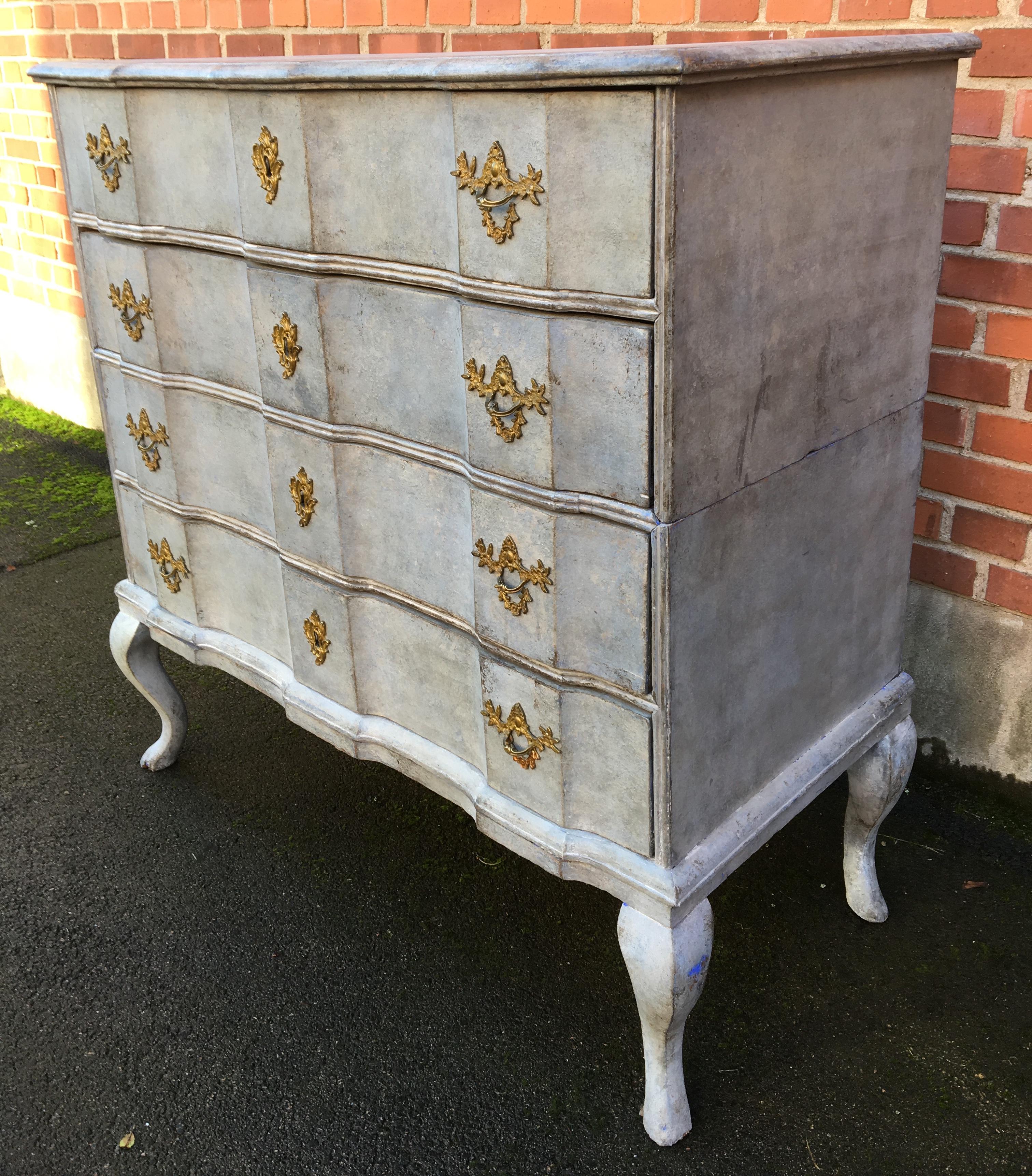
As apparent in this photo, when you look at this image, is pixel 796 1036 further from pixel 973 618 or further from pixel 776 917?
pixel 973 618

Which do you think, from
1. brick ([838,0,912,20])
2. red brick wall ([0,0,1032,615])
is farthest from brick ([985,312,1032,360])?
brick ([838,0,912,20])

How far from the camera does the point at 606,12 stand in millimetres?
2314

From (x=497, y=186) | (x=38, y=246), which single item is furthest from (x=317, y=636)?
(x=38, y=246)

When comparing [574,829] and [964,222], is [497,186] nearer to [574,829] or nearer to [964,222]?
[574,829]

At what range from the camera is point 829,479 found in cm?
161

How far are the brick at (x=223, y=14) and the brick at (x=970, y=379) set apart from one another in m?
2.20

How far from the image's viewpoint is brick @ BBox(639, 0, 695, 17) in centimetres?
219

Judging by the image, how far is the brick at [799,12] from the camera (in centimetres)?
205

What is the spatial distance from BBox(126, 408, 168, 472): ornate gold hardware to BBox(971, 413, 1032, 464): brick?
4.95 ft

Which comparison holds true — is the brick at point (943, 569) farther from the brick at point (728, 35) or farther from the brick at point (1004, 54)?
the brick at point (728, 35)

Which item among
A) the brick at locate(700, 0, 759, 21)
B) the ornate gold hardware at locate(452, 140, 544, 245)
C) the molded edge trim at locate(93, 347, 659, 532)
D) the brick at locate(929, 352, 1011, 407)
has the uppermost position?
the brick at locate(700, 0, 759, 21)

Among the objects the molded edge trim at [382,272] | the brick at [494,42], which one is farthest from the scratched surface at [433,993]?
the brick at [494,42]

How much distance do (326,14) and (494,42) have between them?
2.05ft

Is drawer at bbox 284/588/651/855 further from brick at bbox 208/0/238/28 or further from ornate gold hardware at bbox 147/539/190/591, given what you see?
brick at bbox 208/0/238/28
